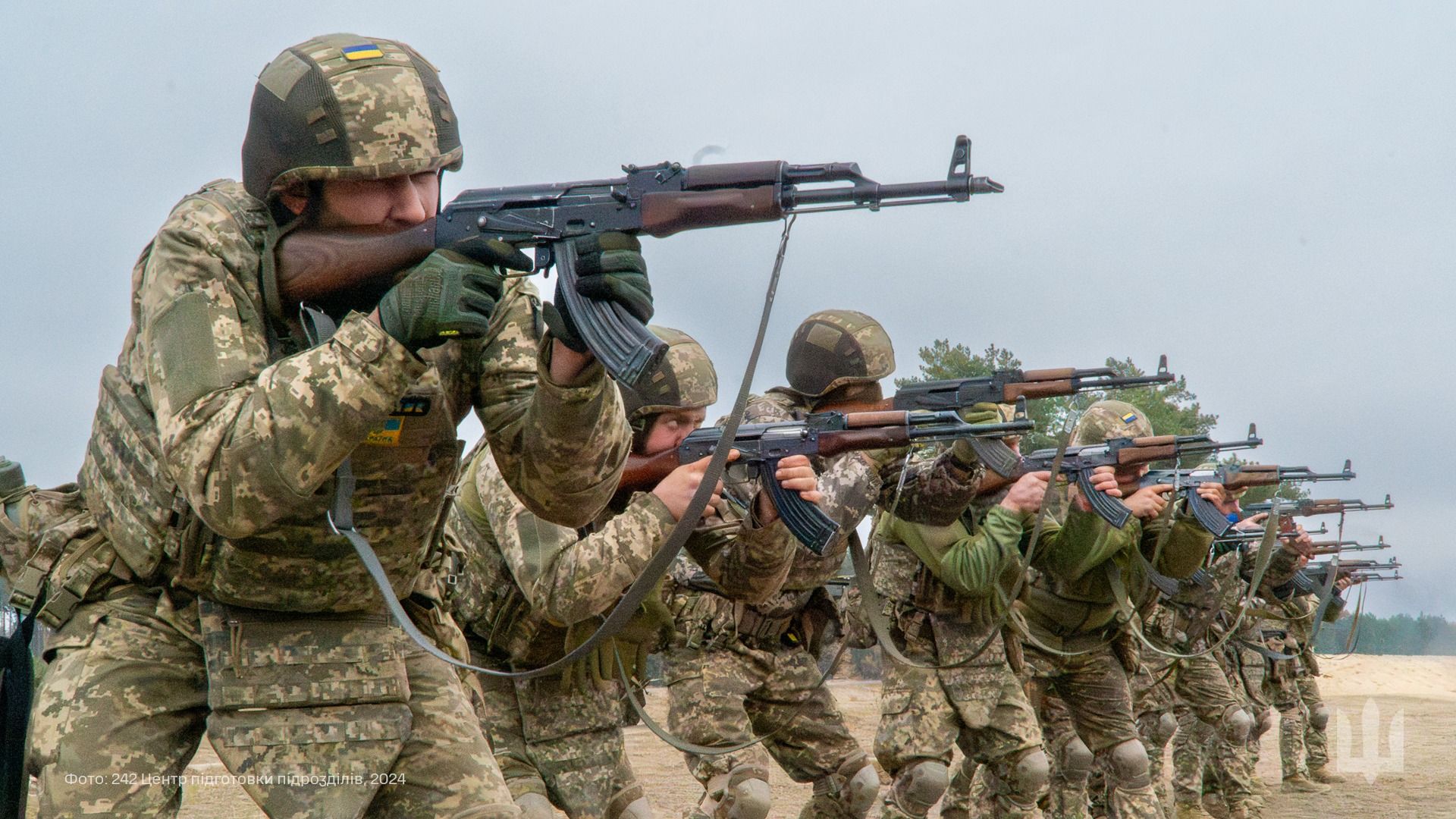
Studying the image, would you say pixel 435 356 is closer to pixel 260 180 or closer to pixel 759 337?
pixel 260 180

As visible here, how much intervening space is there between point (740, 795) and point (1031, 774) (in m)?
1.93

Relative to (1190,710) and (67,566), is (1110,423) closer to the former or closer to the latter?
(1190,710)

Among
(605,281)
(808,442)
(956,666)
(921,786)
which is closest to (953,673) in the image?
(956,666)

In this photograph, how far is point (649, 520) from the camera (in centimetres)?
508

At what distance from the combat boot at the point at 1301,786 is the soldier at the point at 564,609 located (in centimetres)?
1040

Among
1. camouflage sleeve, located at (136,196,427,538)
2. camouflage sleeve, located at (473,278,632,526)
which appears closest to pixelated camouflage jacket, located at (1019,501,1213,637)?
camouflage sleeve, located at (473,278,632,526)

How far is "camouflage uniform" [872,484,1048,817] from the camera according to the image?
7941mm

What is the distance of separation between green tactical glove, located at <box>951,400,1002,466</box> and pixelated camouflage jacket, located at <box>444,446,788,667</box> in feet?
5.52

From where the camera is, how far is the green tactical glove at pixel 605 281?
3.25 metres

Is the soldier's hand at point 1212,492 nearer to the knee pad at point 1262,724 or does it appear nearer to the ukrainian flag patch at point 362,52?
the knee pad at point 1262,724

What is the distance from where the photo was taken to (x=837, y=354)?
8.01 metres

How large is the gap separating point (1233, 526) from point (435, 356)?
11.4 metres

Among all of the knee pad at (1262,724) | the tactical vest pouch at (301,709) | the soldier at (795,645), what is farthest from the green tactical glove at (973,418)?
the knee pad at (1262,724)

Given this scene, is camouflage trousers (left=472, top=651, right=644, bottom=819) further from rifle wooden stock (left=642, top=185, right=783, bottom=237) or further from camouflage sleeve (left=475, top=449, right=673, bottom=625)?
rifle wooden stock (left=642, top=185, right=783, bottom=237)
